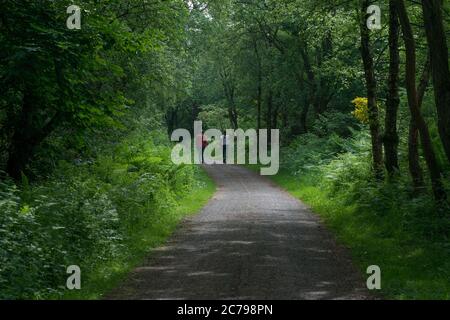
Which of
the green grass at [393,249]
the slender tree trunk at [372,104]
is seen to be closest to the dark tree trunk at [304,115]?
the slender tree trunk at [372,104]

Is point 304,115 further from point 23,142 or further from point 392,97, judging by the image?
point 23,142

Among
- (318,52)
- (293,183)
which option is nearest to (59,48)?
(293,183)

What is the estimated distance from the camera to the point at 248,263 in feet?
31.6

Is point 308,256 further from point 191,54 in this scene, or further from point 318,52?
point 318,52

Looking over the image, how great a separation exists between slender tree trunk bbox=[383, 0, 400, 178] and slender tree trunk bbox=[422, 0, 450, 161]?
184 inches

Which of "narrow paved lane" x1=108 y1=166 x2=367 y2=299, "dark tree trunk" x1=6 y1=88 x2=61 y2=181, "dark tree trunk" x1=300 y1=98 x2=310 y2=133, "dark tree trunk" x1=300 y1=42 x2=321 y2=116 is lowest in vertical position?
"narrow paved lane" x1=108 y1=166 x2=367 y2=299

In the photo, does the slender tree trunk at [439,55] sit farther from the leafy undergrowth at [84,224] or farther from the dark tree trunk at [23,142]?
the dark tree trunk at [23,142]

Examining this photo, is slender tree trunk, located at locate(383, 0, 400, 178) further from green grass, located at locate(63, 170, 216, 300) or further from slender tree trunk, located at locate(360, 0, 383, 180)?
green grass, located at locate(63, 170, 216, 300)

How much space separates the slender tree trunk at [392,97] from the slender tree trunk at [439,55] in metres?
4.67

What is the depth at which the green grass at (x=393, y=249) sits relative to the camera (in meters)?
8.02

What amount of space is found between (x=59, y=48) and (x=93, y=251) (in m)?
3.57

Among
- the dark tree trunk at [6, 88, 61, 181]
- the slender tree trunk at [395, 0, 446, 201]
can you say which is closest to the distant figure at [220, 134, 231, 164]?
the dark tree trunk at [6, 88, 61, 181]

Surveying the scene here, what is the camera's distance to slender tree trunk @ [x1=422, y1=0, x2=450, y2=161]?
9828 millimetres
